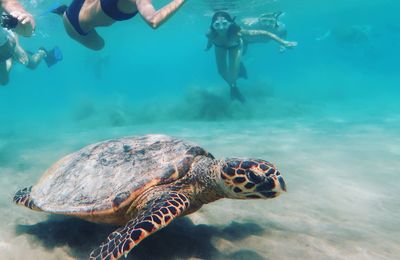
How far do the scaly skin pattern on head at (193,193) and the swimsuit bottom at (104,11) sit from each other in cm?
323

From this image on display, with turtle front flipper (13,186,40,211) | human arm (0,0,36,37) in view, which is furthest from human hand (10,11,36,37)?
turtle front flipper (13,186,40,211)

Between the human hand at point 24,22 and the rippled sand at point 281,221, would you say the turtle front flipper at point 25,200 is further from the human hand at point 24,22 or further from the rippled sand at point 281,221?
the human hand at point 24,22

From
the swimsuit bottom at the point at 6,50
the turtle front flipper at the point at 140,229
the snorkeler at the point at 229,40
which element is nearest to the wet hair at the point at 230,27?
the snorkeler at the point at 229,40

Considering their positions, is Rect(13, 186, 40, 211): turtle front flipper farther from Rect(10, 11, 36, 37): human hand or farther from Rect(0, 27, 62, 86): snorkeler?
Rect(0, 27, 62, 86): snorkeler

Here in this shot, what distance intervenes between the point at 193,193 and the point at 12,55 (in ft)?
30.4

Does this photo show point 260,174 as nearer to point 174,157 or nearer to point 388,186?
point 174,157

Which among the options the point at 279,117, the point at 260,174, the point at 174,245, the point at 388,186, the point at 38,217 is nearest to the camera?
the point at 260,174

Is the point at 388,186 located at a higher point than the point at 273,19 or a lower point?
lower

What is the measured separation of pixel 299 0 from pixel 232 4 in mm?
10674

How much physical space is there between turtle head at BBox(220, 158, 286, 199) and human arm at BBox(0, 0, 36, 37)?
3.47 metres

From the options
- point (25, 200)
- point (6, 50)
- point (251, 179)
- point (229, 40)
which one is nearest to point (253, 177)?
point (251, 179)

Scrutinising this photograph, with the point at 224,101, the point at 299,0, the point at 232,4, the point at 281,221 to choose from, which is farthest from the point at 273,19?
the point at 281,221

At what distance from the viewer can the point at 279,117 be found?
15.7 metres

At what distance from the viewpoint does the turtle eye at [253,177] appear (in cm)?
275
